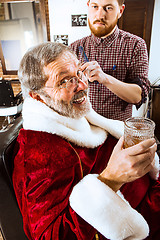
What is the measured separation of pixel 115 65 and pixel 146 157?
1.33 meters

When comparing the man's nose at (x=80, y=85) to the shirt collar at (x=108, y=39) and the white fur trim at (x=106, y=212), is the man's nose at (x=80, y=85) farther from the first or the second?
the shirt collar at (x=108, y=39)

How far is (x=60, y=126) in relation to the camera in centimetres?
100

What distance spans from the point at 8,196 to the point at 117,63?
1499 mm

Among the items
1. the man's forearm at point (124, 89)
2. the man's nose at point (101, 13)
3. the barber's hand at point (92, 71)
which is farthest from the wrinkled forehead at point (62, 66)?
the man's nose at point (101, 13)

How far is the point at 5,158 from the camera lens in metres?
1.00

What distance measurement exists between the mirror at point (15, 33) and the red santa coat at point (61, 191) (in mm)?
4338

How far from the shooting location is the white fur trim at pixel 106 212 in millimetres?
746

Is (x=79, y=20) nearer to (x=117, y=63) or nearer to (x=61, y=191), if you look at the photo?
(x=117, y=63)

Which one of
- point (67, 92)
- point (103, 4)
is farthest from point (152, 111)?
point (67, 92)

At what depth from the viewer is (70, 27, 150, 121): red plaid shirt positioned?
5.64 feet

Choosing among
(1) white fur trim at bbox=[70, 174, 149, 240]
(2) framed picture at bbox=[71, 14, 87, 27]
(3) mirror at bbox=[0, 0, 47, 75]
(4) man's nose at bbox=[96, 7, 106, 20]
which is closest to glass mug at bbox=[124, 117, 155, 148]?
(1) white fur trim at bbox=[70, 174, 149, 240]

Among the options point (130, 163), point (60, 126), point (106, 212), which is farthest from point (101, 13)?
point (106, 212)

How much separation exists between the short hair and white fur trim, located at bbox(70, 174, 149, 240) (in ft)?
1.97

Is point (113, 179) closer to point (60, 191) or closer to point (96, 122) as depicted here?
point (60, 191)
